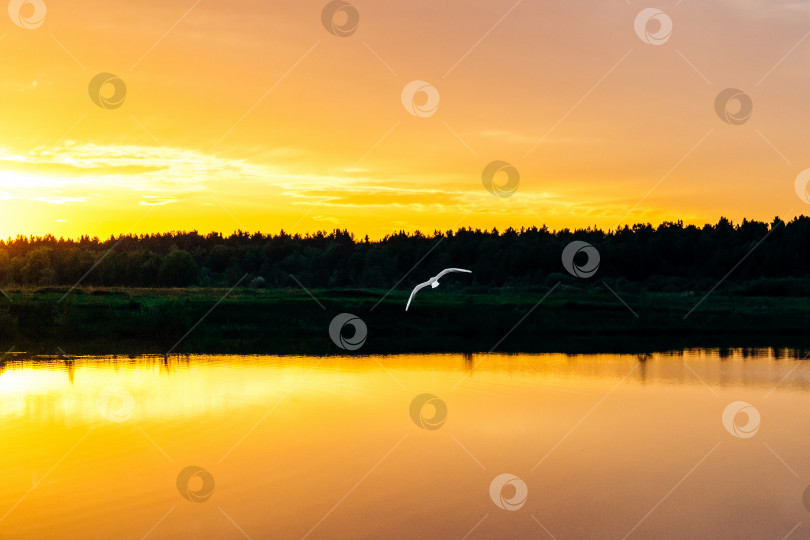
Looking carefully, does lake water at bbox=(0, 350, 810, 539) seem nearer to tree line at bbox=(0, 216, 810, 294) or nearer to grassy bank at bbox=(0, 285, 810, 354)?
grassy bank at bbox=(0, 285, 810, 354)

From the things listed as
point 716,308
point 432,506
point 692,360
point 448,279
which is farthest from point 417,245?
point 432,506

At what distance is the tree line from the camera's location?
84.3 m

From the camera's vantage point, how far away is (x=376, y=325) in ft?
120

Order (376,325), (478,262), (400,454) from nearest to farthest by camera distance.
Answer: (400,454) → (376,325) → (478,262)

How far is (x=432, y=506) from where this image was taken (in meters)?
10.4

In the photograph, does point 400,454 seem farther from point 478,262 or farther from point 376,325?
point 478,262

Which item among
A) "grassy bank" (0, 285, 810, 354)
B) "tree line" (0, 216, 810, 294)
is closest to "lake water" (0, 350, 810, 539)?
"grassy bank" (0, 285, 810, 354)

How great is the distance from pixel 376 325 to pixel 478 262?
59.6 metres

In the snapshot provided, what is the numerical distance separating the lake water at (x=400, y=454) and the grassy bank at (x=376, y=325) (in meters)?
8.59

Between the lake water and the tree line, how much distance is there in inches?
2179

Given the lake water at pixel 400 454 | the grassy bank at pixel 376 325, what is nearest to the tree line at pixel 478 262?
the grassy bank at pixel 376 325

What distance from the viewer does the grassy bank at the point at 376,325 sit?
30.8 meters

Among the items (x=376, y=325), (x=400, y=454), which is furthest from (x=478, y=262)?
(x=400, y=454)

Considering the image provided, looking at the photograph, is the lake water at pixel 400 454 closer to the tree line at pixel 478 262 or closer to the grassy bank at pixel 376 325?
the grassy bank at pixel 376 325
